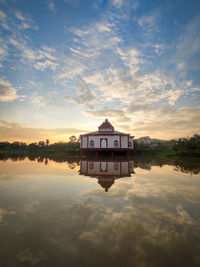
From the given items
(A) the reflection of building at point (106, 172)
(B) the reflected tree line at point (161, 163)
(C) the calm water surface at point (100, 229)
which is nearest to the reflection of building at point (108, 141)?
(B) the reflected tree line at point (161, 163)

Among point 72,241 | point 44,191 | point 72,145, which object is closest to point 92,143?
point 72,145

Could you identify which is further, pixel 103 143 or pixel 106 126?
pixel 106 126

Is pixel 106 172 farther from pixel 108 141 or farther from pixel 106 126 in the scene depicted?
pixel 106 126

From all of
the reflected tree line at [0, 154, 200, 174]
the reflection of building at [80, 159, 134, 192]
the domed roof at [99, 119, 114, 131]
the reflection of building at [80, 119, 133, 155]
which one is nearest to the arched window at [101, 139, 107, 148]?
the reflection of building at [80, 119, 133, 155]

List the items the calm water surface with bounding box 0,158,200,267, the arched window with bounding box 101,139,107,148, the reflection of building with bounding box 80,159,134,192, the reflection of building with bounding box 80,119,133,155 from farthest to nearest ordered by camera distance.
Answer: the arched window with bounding box 101,139,107,148 < the reflection of building with bounding box 80,119,133,155 < the reflection of building with bounding box 80,159,134,192 < the calm water surface with bounding box 0,158,200,267

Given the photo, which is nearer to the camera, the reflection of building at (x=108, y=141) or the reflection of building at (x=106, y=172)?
the reflection of building at (x=106, y=172)

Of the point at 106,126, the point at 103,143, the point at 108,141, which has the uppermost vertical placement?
the point at 106,126

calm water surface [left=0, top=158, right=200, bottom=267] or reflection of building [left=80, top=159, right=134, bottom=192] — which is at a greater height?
reflection of building [left=80, top=159, right=134, bottom=192]

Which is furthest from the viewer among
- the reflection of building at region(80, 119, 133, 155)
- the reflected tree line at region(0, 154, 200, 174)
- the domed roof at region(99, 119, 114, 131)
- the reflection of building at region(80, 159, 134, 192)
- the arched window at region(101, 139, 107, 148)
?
the domed roof at region(99, 119, 114, 131)

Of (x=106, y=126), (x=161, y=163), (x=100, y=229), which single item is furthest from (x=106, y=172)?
(x=106, y=126)

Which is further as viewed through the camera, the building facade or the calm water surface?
the building facade

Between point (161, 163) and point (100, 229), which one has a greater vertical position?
point (161, 163)

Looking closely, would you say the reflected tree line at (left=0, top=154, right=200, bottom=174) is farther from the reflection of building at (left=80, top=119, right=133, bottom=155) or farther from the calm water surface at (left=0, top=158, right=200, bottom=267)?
A: the calm water surface at (left=0, top=158, right=200, bottom=267)

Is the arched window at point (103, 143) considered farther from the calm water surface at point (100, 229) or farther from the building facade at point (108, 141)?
the calm water surface at point (100, 229)
